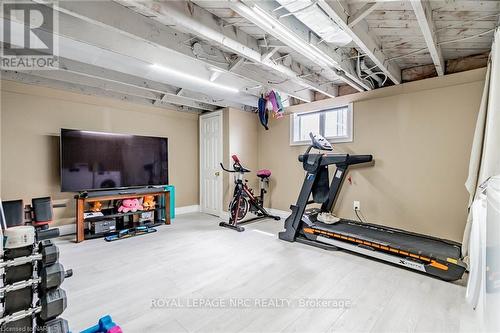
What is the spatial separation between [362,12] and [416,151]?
2.39 m

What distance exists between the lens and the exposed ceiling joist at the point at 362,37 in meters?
1.76

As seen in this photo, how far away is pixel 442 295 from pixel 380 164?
203 centimetres

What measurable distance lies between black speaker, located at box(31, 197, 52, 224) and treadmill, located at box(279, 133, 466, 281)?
3.34 metres

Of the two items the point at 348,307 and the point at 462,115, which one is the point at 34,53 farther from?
the point at 462,115

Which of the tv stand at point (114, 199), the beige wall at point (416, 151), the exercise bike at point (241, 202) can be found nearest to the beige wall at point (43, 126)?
the tv stand at point (114, 199)

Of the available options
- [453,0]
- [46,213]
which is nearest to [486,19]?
[453,0]

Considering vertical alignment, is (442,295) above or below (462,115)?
below

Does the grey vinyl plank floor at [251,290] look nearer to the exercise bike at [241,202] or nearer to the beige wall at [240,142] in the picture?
the exercise bike at [241,202]

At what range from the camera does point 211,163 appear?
5.34 m

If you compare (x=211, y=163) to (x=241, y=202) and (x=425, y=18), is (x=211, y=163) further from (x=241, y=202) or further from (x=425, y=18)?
(x=425, y=18)

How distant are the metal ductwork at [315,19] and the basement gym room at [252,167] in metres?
0.02

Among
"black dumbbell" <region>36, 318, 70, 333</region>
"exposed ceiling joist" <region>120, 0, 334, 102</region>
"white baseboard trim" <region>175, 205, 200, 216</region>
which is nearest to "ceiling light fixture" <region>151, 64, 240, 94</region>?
"exposed ceiling joist" <region>120, 0, 334, 102</region>

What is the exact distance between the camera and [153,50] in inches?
102

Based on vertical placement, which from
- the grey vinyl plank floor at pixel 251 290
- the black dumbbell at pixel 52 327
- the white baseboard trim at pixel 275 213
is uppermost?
the black dumbbell at pixel 52 327
